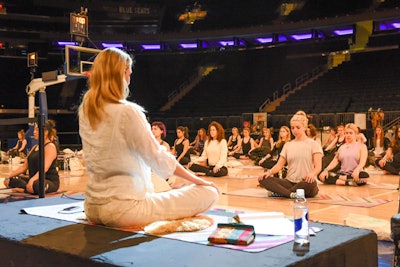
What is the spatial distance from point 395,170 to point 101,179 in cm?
769

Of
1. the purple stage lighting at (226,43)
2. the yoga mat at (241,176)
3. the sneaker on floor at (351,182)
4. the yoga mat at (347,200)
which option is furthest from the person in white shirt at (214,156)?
the purple stage lighting at (226,43)

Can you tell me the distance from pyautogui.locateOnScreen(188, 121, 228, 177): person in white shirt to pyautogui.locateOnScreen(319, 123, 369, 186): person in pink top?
2.12 m

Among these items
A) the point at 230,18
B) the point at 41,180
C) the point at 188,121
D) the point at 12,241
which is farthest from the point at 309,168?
the point at 230,18

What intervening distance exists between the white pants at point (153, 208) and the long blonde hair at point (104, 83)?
48cm

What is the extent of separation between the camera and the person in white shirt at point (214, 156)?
30.0 ft

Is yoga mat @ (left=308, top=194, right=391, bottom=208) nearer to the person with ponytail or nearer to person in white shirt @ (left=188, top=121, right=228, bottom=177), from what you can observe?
person in white shirt @ (left=188, top=121, right=228, bottom=177)

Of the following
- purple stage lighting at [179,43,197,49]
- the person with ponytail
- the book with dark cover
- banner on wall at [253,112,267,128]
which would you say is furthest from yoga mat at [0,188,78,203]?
purple stage lighting at [179,43,197,49]

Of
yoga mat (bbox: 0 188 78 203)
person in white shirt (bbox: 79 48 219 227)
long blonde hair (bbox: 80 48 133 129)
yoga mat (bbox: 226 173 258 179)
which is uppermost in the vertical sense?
long blonde hair (bbox: 80 48 133 129)

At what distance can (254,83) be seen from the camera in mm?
22438

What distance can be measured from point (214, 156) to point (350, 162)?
2.80m

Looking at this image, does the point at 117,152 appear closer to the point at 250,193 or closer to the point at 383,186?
the point at 250,193

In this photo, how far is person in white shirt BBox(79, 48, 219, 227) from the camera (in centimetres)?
267

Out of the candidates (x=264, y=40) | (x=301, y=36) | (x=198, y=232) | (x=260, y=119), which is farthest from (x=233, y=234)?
(x=264, y=40)

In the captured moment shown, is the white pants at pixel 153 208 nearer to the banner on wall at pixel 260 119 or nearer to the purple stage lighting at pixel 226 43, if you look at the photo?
the banner on wall at pixel 260 119
